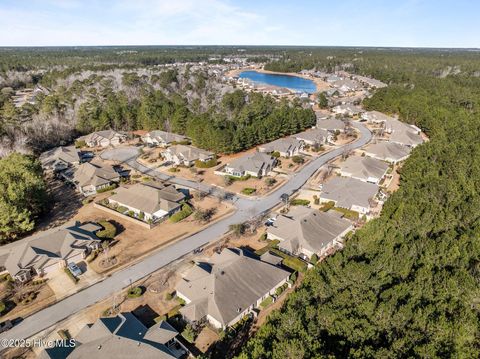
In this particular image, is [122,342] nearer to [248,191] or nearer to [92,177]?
[248,191]

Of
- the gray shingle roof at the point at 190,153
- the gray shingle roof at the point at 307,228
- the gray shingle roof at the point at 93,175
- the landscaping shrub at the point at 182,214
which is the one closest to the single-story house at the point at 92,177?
the gray shingle roof at the point at 93,175

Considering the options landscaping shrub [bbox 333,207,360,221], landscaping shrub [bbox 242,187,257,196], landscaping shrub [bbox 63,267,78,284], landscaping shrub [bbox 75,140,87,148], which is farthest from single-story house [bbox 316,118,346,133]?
landscaping shrub [bbox 63,267,78,284]

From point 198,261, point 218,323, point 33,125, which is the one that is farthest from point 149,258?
point 33,125

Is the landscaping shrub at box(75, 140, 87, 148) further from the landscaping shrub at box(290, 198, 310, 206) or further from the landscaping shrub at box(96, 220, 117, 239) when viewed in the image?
the landscaping shrub at box(290, 198, 310, 206)

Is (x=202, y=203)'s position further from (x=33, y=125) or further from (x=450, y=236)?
(x=33, y=125)

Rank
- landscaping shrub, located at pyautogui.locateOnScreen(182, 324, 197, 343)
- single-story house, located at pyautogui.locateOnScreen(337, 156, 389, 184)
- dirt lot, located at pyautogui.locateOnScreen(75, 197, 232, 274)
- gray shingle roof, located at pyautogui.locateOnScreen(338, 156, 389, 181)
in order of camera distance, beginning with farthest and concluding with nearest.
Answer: gray shingle roof, located at pyautogui.locateOnScreen(338, 156, 389, 181) < single-story house, located at pyautogui.locateOnScreen(337, 156, 389, 184) < dirt lot, located at pyautogui.locateOnScreen(75, 197, 232, 274) < landscaping shrub, located at pyautogui.locateOnScreen(182, 324, 197, 343)

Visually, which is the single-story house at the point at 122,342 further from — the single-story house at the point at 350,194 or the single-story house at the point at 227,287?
the single-story house at the point at 350,194
